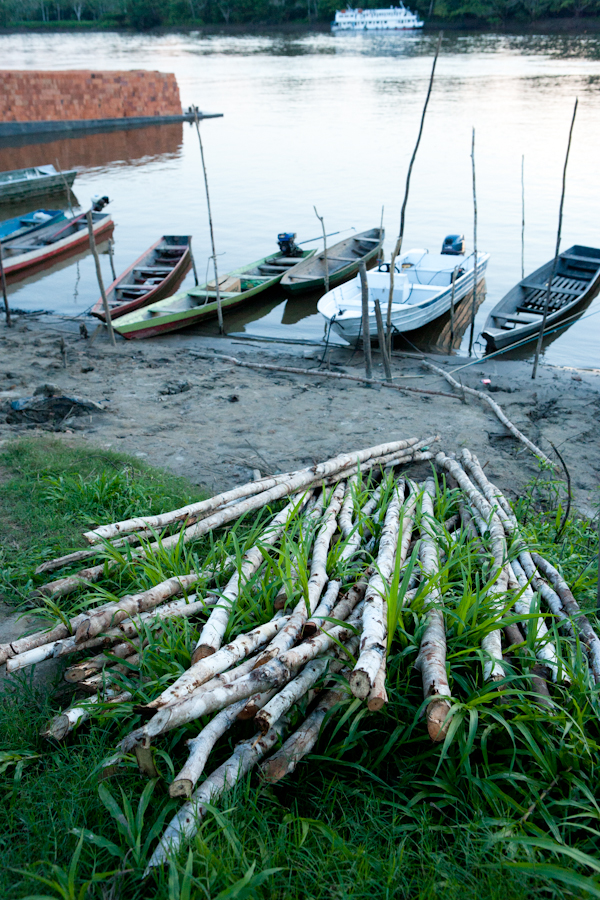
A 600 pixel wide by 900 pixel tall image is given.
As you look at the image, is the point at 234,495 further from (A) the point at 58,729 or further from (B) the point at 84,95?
(B) the point at 84,95

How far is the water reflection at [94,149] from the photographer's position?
31.3 metres

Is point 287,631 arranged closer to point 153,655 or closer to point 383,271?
point 153,655

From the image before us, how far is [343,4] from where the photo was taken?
277 ft

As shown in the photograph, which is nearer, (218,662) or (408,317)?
(218,662)

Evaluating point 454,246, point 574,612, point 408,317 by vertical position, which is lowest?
point 408,317

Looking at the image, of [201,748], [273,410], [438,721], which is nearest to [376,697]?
[438,721]

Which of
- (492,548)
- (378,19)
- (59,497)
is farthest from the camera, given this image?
(378,19)

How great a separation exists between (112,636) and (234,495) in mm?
1661

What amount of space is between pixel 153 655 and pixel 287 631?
2.47 ft

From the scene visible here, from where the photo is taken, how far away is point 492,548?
4168 millimetres

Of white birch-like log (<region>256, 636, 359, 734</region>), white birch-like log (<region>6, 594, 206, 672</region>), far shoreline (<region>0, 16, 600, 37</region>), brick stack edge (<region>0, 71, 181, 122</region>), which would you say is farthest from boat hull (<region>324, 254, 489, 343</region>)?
far shoreline (<region>0, 16, 600, 37</region>)

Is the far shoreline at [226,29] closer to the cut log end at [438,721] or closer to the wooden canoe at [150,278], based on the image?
the wooden canoe at [150,278]

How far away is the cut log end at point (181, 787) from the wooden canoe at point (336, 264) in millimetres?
12164

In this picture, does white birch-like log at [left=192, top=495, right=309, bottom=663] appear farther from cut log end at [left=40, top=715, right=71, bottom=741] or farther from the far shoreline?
the far shoreline
